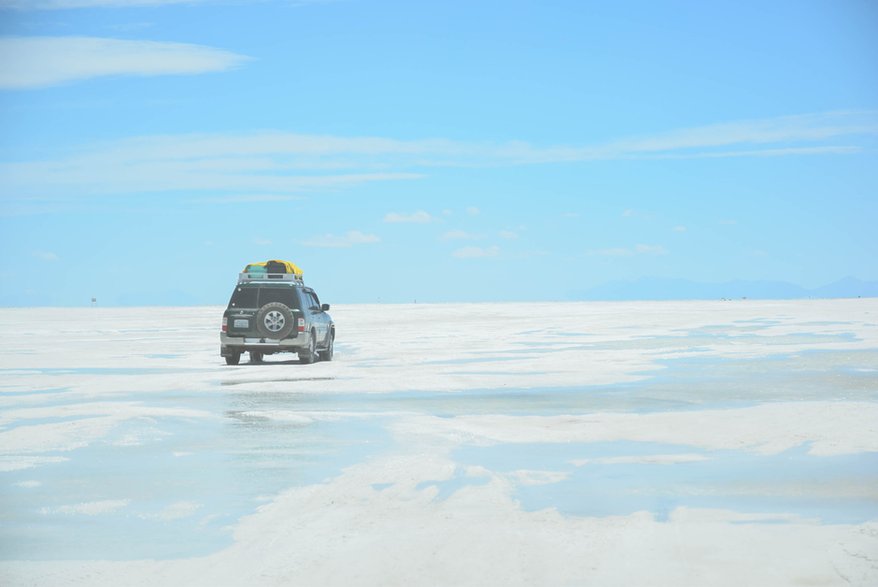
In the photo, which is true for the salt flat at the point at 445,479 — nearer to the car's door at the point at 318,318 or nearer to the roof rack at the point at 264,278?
the roof rack at the point at 264,278

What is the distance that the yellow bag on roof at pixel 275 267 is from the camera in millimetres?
36000

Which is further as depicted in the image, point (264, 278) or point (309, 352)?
point (264, 278)

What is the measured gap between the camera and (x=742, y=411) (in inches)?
637

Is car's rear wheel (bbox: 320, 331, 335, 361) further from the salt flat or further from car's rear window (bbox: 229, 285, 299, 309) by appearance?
the salt flat

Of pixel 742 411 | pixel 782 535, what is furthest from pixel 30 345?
pixel 782 535

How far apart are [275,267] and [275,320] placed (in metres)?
9.42

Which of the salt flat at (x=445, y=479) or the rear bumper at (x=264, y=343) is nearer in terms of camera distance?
the salt flat at (x=445, y=479)

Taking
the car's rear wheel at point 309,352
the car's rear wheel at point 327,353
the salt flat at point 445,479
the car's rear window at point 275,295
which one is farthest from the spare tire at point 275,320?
the salt flat at point 445,479

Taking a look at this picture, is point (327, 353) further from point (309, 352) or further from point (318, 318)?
point (309, 352)

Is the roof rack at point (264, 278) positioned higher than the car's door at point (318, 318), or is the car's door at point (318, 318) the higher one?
the roof rack at point (264, 278)

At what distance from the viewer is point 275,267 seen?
36.2m

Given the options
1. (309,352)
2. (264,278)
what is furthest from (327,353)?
(264,278)

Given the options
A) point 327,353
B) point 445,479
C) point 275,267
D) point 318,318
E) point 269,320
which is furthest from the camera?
point 275,267

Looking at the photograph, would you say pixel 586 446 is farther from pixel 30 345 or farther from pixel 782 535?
pixel 30 345
